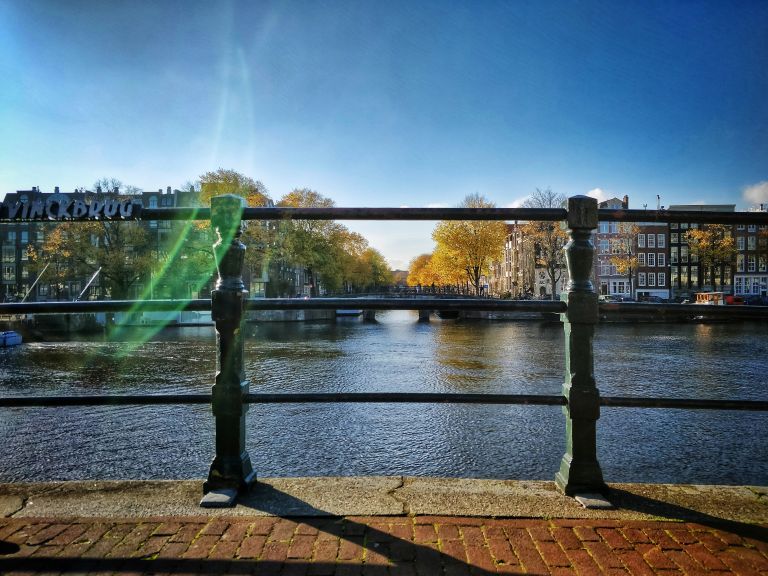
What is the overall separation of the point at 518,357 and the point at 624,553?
19133 millimetres

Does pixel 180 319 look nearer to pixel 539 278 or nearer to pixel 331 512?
pixel 331 512

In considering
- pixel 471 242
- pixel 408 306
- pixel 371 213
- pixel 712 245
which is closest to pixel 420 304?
pixel 408 306

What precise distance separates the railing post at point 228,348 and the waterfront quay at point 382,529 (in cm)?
20

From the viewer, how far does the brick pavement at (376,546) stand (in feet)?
5.44

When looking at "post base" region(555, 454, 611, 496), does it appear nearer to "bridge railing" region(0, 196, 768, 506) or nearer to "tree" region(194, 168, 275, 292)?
"bridge railing" region(0, 196, 768, 506)

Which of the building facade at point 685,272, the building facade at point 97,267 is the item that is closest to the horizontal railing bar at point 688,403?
the building facade at point 97,267

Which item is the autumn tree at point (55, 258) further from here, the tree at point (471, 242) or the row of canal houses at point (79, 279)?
the tree at point (471, 242)

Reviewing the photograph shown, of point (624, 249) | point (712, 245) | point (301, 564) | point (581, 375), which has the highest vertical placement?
point (712, 245)

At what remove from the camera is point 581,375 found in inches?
89.4

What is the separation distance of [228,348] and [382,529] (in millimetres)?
1065

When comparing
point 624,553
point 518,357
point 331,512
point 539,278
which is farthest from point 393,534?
point 539,278

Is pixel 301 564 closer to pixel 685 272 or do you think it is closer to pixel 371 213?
pixel 371 213

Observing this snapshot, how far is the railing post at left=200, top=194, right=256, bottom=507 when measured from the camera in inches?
89.5

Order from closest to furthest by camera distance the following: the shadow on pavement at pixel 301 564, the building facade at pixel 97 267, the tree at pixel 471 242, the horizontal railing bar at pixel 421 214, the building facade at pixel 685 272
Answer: the shadow on pavement at pixel 301 564 → the horizontal railing bar at pixel 421 214 → the building facade at pixel 97 267 → the tree at pixel 471 242 → the building facade at pixel 685 272
